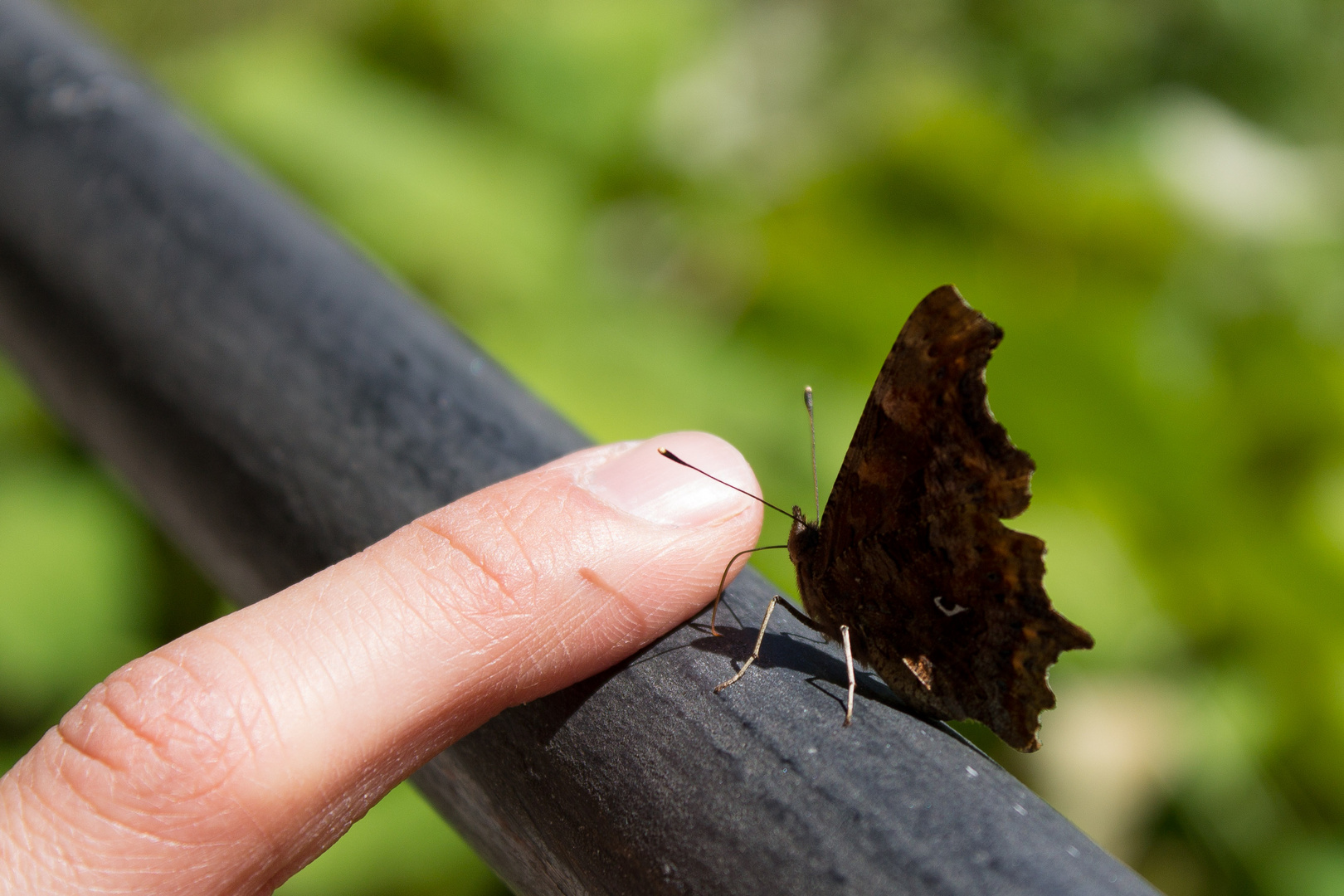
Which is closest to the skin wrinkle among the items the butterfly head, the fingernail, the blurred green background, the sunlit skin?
the sunlit skin

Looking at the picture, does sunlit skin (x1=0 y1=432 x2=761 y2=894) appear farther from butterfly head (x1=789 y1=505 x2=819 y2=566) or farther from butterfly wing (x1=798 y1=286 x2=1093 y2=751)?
butterfly head (x1=789 y1=505 x2=819 y2=566)

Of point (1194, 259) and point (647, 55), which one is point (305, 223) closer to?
point (1194, 259)

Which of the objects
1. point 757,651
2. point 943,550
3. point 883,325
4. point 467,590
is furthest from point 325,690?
point 883,325

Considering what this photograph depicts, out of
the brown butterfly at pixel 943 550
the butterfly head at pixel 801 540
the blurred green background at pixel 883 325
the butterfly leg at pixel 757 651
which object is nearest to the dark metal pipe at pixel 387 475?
the butterfly leg at pixel 757 651

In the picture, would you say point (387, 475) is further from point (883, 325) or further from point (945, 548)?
point (883, 325)

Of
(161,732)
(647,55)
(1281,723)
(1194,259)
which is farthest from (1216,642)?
(647,55)

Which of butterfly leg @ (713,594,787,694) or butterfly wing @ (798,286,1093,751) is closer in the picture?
butterfly leg @ (713,594,787,694)
